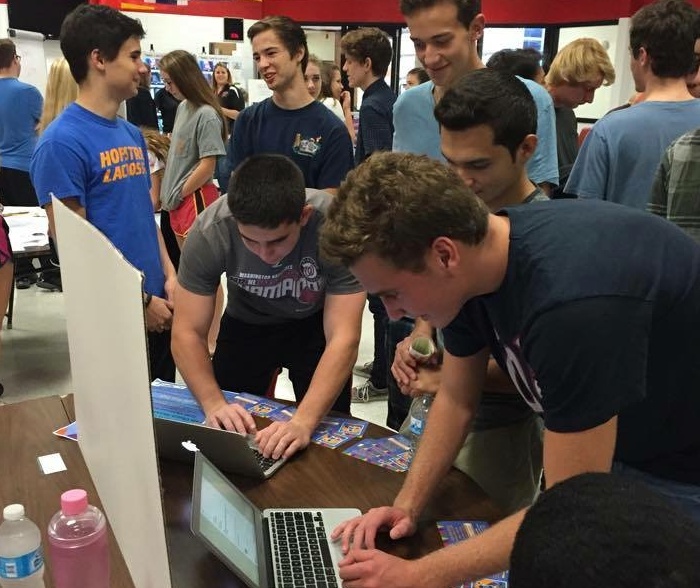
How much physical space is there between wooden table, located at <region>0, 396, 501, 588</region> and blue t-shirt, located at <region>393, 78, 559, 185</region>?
116 cm

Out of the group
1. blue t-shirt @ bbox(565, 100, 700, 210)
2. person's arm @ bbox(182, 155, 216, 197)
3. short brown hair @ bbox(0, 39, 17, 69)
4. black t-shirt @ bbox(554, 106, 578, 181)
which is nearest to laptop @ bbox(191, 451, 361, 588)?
blue t-shirt @ bbox(565, 100, 700, 210)

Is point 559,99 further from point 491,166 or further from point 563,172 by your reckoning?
point 491,166

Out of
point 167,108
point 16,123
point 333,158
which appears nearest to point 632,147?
point 333,158

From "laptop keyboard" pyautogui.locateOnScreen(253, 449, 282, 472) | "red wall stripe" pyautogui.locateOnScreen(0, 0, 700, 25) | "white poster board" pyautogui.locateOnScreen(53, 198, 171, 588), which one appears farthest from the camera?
"red wall stripe" pyautogui.locateOnScreen(0, 0, 700, 25)

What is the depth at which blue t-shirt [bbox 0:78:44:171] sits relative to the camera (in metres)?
4.91

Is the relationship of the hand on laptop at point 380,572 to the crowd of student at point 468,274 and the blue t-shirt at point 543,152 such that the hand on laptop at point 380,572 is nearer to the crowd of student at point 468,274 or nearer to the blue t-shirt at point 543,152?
the crowd of student at point 468,274

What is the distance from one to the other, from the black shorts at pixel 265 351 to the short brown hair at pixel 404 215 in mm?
1094

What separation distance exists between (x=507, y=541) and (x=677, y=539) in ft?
1.85

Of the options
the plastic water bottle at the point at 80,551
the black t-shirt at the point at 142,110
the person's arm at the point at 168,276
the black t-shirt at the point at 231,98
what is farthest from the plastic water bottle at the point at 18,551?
the black t-shirt at the point at 231,98

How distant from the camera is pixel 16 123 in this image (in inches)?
194

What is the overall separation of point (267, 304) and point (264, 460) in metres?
0.64

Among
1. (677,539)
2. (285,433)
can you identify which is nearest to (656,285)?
(677,539)

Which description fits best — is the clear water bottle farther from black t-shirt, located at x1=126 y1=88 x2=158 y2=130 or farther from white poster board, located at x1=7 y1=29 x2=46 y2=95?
white poster board, located at x1=7 y1=29 x2=46 y2=95

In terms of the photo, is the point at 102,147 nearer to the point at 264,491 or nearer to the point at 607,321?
the point at 264,491
